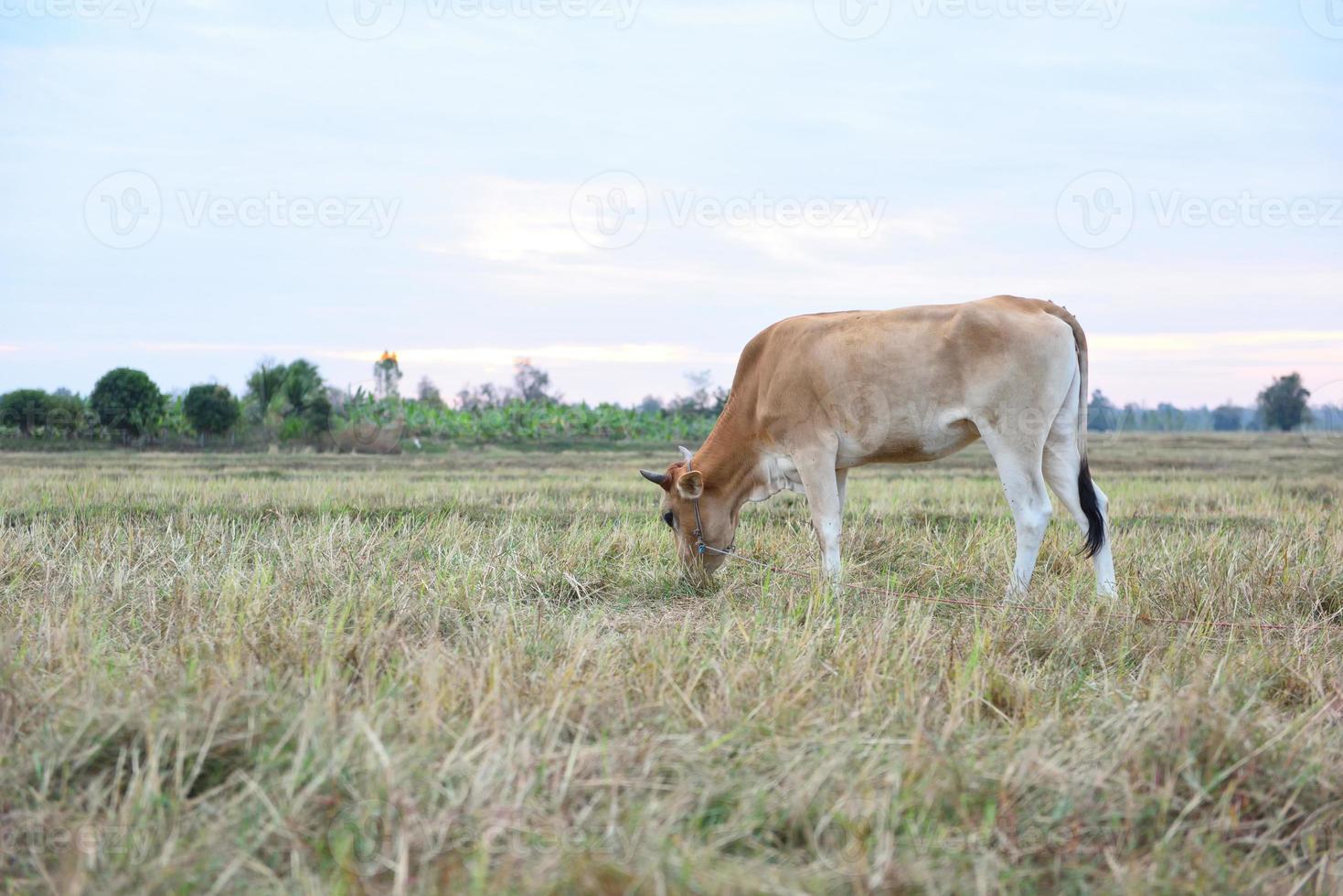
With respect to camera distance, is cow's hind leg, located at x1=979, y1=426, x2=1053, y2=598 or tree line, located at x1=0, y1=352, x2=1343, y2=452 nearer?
cow's hind leg, located at x1=979, y1=426, x2=1053, y2=598

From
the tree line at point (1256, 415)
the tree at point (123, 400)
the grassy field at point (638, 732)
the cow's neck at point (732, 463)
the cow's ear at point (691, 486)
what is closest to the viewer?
the grassy field at point (638, 732)

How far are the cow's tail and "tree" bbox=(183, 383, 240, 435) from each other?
29.5m

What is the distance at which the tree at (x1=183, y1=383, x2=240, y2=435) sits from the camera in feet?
102

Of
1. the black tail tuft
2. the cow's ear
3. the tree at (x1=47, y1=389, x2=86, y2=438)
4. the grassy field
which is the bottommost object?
the grassy field

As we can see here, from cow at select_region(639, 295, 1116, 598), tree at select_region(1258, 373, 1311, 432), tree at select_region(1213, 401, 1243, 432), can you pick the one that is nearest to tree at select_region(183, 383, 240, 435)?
cow at select_region(639, 295, 1116, 598)

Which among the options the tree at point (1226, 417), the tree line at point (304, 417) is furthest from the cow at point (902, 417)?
the tree at point (1226, 417)

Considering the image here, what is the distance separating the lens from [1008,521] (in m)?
9.48

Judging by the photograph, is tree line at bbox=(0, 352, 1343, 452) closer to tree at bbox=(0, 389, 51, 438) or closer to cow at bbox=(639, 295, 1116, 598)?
tree at bbox=(0, 389, 51, 438)

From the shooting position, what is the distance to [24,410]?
29703 millimetres

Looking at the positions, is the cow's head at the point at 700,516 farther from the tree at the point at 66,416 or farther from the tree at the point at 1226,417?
the tree at the point at 1226,417

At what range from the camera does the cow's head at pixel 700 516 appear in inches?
264

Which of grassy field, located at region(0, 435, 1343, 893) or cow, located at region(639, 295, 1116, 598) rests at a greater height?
cow, located at region(639, 295, 1116, 598)

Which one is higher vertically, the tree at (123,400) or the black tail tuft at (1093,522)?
the tree at (123,400)

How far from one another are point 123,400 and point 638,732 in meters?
31.5
